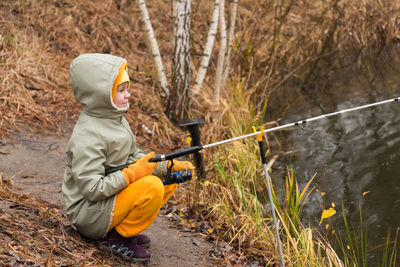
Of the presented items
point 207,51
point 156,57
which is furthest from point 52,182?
point 207,51

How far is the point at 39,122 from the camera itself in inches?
227

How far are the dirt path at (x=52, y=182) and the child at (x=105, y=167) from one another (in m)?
0.54

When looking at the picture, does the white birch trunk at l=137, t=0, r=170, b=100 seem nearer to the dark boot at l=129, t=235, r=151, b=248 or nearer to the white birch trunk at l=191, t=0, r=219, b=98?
the white birch trunk at l=191, t=0, r=219, b=98

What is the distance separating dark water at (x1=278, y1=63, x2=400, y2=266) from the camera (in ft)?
16.5

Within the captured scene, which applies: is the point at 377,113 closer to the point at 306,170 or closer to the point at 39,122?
the point at 306,170

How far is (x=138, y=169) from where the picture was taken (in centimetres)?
305

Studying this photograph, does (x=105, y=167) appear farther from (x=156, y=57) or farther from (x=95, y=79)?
(x=156, y=57)

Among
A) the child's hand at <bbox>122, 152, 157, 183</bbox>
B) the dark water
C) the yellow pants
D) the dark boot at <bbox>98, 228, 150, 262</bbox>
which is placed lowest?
the dark water

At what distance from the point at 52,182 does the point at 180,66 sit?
2634 millimetres

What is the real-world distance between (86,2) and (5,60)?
3.52 meters

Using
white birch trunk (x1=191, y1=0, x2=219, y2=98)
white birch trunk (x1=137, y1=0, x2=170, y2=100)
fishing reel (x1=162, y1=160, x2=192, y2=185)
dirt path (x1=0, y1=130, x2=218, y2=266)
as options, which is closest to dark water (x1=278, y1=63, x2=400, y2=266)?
dirt path (x1=0, y1=130, x2=218, y2=266)

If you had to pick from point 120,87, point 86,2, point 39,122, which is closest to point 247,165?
point 39,122

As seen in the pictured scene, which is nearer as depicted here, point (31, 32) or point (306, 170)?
point (306, 170)

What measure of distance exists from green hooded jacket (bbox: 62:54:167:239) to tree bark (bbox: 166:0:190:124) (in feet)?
11.0
